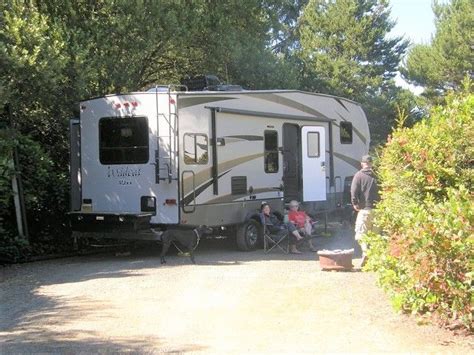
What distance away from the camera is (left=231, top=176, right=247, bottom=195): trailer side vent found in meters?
11.4

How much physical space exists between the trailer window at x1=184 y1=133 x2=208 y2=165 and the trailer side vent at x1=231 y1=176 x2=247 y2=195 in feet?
2.98

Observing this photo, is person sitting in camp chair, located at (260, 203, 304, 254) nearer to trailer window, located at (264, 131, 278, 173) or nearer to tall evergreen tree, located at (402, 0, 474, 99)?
trailer window, located at (264, 131, 278, 173)

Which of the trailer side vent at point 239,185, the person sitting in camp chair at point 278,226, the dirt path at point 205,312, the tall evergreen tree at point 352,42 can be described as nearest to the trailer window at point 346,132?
the person sitting in camp chair at point 278,226

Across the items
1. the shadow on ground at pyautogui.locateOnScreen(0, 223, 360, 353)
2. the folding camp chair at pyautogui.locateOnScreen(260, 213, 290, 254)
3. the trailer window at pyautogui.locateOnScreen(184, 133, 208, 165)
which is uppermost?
the trailer window at pyautogui.locateOnScreen(184, 133, 208, 165)

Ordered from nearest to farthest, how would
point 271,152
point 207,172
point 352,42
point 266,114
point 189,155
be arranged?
point 189,155, point 207,172, point 266,114, point 271,152, point 352,42

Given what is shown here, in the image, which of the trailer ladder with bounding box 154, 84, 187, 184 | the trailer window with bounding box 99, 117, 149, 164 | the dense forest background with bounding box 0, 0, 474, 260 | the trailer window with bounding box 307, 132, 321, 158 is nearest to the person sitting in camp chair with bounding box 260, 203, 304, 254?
the trailer window with bounding box 307, 132, 321, 158

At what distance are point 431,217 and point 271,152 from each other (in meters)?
6.96

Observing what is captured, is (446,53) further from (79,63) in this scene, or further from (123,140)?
(123,140)

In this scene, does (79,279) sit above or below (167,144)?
below

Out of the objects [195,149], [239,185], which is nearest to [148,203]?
[195,149]

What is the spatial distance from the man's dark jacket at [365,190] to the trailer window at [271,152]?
118 inches

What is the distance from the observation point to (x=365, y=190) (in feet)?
31.0

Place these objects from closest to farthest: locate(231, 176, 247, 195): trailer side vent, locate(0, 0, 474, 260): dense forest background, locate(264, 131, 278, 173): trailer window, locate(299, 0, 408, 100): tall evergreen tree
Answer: locate(0, 0, 474, 260): dense forest background
locate(231, 176, 247, 195): trailer side vent
locate(264, 131, 278, 173): trailer window
locate(299, 0, 408, 100): tall evergreen tree

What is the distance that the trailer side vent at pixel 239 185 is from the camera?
11375 millimetres
